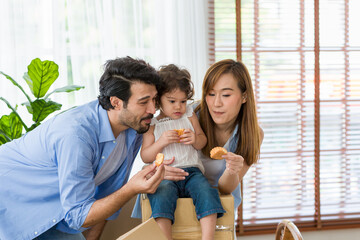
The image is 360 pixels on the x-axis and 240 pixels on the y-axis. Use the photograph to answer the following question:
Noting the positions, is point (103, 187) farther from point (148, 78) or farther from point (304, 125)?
point (304, 125)

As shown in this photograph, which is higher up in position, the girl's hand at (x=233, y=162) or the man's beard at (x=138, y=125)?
the man's beard at (x=138, y=125)

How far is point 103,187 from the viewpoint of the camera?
78.5 inches

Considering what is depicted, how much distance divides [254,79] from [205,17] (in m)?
0.66

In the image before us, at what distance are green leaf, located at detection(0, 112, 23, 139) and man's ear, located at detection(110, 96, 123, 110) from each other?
0.91 m

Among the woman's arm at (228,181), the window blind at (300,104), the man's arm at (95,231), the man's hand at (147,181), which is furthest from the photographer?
the window blind at (300,104)

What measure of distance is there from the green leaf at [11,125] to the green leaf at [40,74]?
0.21m

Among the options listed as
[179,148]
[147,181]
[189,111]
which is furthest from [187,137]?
[147,181]

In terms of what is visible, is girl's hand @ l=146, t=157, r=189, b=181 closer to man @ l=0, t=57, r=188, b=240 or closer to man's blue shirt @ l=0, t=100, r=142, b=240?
man @ l=0, t=57, r=188, b=240

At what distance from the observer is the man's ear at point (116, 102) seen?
1.79 metres

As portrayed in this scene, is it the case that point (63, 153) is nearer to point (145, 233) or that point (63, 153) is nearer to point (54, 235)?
point (54, 235)

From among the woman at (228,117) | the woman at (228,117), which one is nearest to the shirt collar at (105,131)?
the woman at (228,117)

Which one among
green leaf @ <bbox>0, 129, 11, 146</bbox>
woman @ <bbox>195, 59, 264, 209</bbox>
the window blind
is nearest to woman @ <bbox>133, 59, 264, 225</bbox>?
woman @ <bbox>195, 59, 264, 209</bbox>

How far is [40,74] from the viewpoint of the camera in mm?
2363

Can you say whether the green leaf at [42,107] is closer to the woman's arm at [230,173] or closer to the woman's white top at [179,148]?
the woman's white top at [179,148]
